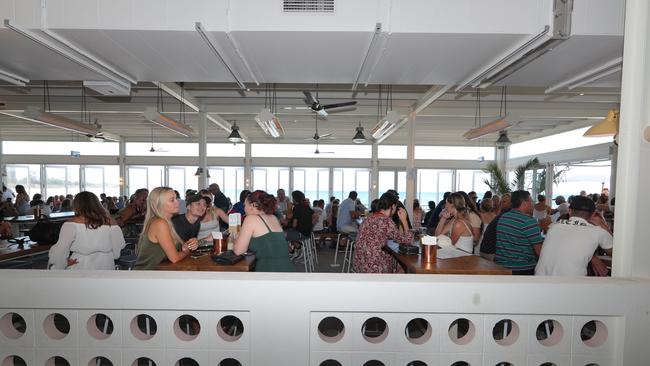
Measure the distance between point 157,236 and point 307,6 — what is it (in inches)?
84.3

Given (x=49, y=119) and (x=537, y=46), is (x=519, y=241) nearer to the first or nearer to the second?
(x=537, y=46)

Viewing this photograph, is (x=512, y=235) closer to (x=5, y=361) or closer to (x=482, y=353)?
(x=482, y=353)

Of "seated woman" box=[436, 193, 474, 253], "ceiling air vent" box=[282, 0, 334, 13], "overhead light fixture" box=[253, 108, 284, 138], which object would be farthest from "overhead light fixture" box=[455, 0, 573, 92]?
"overhead light fixture" box=[253, 108, 284, 138]

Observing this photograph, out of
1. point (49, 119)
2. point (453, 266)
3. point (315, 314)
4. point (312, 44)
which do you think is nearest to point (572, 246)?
point (453, 266)

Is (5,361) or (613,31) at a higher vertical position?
(613,31)

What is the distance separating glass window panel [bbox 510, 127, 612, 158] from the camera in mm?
10089

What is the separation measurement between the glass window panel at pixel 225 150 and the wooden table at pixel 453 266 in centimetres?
1255

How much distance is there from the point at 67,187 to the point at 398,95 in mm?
15315

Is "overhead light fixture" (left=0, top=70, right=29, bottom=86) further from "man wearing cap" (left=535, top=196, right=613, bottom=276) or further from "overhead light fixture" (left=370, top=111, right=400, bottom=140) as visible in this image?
"man wearing cap" (left=535, top=196, right=613, bottom=276)

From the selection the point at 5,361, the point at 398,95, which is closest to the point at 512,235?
the point at 5,361

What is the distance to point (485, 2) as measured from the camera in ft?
9.08

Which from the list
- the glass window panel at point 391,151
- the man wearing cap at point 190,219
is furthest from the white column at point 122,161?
the man wearing cap at point 190,219

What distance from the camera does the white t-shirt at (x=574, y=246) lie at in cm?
251

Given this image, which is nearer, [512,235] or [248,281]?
[248,281]
